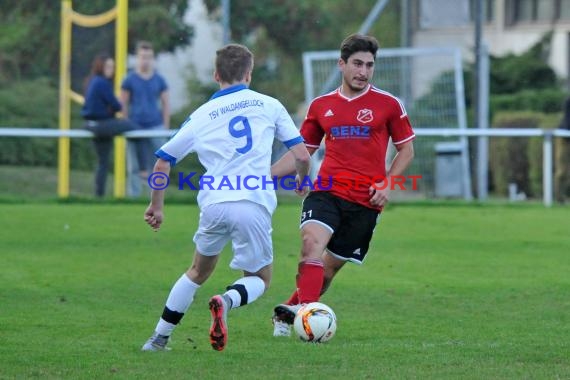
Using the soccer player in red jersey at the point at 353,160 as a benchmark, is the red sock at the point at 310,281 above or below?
below

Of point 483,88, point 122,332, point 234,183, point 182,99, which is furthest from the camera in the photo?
point 182,99

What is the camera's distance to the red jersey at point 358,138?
8.55 m

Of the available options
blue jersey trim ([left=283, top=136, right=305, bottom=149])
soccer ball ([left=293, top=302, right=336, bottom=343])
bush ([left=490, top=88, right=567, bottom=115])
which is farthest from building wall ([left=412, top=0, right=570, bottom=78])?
soccer ball ([left=293, top=302, right=336, bottom=343])

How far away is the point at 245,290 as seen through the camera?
7.45 m

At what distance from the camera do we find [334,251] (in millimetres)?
8625

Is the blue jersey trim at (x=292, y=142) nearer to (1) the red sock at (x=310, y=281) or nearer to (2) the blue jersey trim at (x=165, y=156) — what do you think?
(2) the blue jersey trim at (x=165, y=156)

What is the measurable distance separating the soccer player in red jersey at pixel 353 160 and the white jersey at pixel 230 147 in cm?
113

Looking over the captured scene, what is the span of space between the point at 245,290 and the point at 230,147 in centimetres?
82

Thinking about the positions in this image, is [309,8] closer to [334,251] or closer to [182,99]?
[182,99]

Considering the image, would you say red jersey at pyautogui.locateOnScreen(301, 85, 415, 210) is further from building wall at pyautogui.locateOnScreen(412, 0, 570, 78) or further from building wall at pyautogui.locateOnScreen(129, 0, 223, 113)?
building wall at pyautogui.locateOnScreen(412, 0, 570, 78)

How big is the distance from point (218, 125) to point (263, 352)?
4.28ft

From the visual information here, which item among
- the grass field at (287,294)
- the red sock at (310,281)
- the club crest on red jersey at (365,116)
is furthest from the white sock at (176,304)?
the club crest on red jersey at (365,116)

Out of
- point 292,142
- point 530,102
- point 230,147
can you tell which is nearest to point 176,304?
point 230,147

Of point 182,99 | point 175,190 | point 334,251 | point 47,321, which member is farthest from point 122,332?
point 182,99
